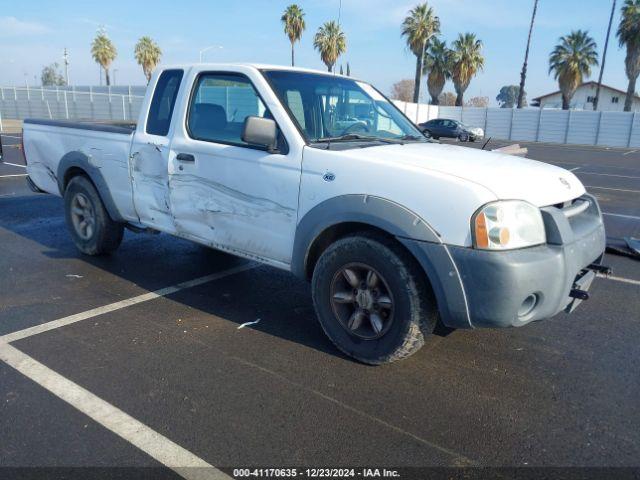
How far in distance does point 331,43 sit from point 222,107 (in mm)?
46250

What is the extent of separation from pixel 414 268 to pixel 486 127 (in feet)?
146

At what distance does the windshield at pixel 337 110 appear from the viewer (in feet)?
12.8

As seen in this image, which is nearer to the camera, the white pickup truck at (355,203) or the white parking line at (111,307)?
the white pickup truck at (355,203)

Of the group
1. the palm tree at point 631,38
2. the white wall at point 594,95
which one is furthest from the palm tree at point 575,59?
the white wall at point 594,95

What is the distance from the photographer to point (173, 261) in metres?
5.75

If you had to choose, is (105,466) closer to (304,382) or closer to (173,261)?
(304,382)

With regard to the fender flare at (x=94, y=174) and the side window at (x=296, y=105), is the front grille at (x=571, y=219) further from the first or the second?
the fender flare at (x=94, y=174)

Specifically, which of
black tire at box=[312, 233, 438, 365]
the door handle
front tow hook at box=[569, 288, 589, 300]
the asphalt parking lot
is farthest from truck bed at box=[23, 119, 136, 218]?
front tow hook at box=[569, 288, 589, 300]

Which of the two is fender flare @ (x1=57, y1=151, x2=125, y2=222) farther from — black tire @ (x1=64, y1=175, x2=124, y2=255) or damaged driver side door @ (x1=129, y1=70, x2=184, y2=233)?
damaged driver side door @ (x1=129, y1=70, x2=184, y2=233)

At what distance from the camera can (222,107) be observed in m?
4.30

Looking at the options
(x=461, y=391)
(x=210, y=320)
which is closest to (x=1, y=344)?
(x=210, y=320)

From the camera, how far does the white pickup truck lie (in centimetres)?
296

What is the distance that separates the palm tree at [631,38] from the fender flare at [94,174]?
4577cm

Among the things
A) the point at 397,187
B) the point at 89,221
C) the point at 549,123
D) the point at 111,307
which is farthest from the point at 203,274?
the point at 549,123
